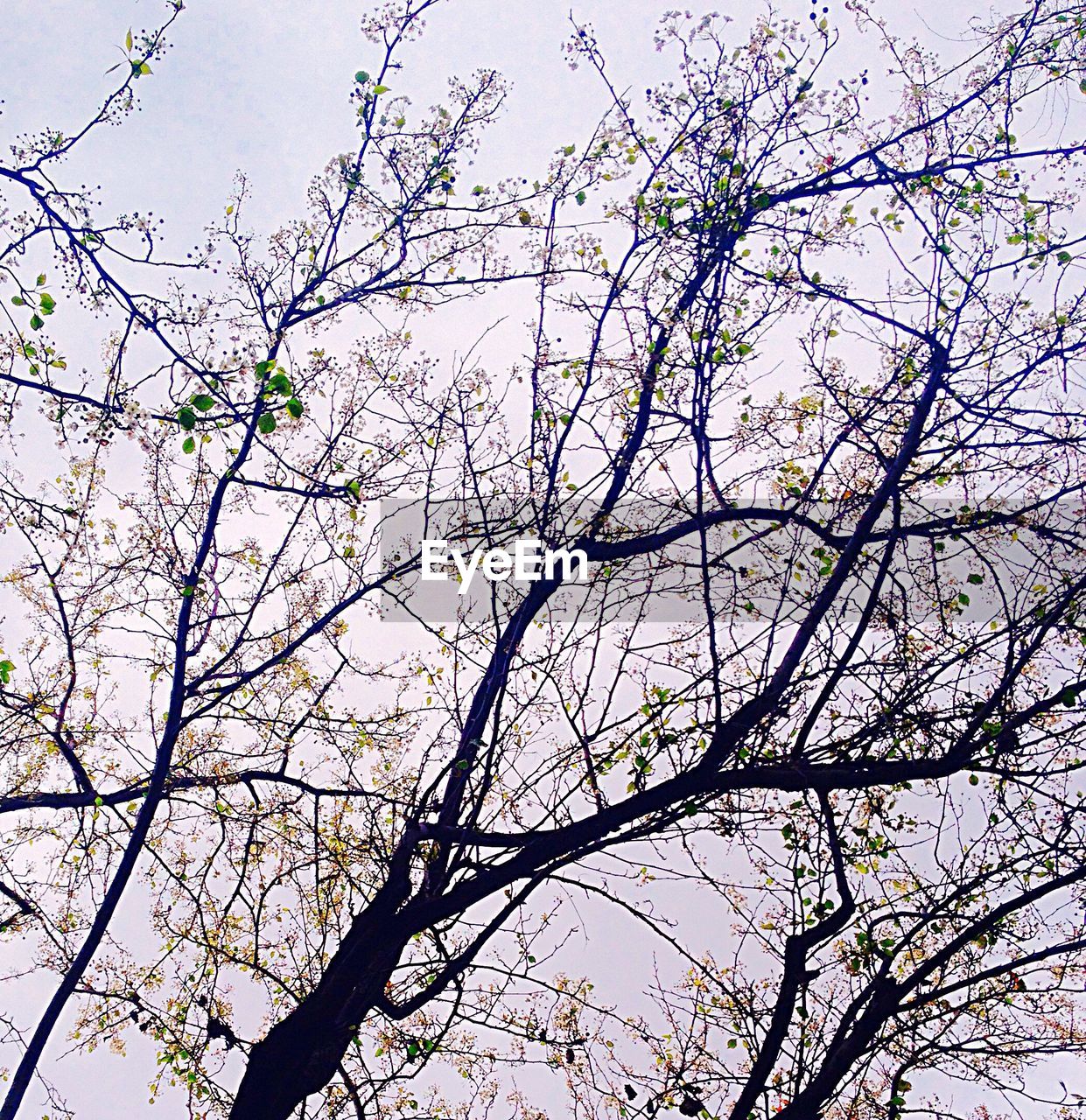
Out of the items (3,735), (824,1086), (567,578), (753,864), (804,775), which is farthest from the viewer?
(3,735)

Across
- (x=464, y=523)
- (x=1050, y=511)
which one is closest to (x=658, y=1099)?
(x=464, y=523)

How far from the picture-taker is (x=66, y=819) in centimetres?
729

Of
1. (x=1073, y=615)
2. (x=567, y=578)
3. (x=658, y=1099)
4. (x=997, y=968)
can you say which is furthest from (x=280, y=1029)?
(x=1073, y=615)

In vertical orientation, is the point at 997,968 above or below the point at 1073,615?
below

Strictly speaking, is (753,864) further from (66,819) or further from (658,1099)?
(66,819)

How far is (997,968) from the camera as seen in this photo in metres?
5.39

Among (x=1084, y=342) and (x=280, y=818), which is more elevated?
(x=1084, y=342)

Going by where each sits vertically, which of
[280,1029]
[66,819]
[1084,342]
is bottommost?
[280,1029]

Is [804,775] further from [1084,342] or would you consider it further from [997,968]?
[1084,342]

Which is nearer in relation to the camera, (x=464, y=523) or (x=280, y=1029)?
(x=280, y=1029)

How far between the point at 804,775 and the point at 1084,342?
3478mm

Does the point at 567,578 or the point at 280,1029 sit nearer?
the point at 280,1029

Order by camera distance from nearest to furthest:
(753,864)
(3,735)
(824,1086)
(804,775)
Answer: (804,775)
(824,1086)
(753,864)
(3,735)

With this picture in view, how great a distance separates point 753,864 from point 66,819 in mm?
5609
